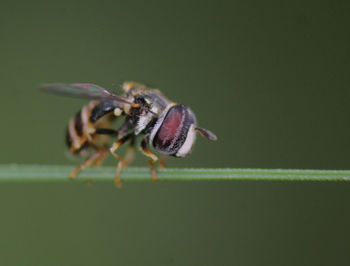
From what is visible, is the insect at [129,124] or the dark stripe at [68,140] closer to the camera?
the insect at [129,124]

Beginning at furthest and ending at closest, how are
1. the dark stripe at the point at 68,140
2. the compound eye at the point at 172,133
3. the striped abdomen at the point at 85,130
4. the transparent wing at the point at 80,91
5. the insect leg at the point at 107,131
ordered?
the dark stripe at the point at 68,140, the striped abdomen at the point at 85,130, the insect leg at the point at 107,131, the compound eye at the point at 172,133, the transparent wing at the point at 80,91

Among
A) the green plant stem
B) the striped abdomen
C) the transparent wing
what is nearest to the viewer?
the green plant stem

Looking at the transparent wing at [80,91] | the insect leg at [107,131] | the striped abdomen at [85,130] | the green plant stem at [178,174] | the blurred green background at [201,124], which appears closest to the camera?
the green plant stem at [178,174]

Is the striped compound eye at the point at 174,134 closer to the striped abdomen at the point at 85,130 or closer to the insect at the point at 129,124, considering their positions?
the insect at the point at 129,124

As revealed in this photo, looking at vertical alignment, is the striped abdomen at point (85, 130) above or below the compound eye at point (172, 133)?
below

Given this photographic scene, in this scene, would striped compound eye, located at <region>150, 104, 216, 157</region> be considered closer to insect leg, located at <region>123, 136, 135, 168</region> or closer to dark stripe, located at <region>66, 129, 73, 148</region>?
insect leg, located at <region>123, 136, 135, 168</region>

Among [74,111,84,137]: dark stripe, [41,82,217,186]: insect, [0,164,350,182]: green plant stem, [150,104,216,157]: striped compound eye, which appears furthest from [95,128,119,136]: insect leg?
[0,164,350,182]: green plant stem

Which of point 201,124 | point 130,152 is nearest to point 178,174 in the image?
point 130,152

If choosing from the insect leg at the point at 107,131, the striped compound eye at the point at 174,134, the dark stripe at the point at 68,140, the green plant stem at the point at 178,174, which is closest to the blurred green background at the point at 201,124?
the dark stripe at the point at 68,140
